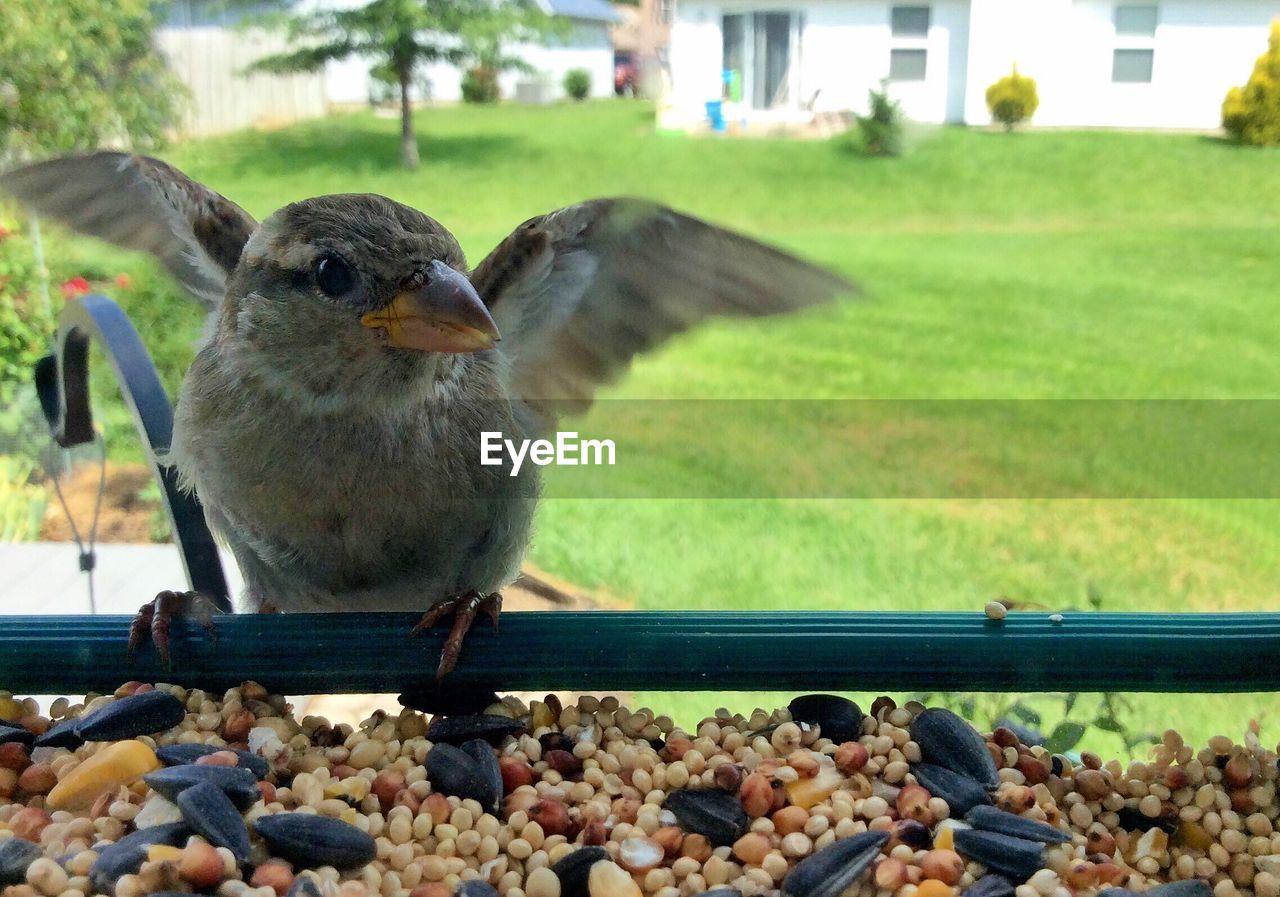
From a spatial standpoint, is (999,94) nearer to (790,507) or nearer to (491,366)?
(790,507)

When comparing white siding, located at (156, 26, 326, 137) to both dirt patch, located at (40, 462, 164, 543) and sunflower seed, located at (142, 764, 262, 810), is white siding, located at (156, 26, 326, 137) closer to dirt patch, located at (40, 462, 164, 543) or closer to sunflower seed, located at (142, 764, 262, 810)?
dirt patch, located at (40, 462, 164, 543)

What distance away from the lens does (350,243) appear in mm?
925

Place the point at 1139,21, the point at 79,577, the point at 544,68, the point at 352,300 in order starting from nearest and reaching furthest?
the point at 352,300 → the point at 79,577 → the point at 1139,21 → the point at 544,68

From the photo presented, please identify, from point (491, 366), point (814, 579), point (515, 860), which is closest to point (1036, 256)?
point (814, 579)

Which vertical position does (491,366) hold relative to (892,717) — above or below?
above

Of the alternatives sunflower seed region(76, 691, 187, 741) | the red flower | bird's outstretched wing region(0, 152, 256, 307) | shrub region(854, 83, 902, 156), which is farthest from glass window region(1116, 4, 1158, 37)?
sunflower seed region(76, 691, 187, 741)

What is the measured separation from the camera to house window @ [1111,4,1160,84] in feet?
19.3

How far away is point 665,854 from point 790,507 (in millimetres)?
3342

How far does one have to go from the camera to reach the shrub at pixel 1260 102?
5609 mm

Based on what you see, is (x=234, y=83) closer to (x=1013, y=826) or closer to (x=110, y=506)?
(x=110, y=506)

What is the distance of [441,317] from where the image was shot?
90 centimetres

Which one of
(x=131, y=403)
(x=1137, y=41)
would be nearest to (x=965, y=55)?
(x=1137, y=41)

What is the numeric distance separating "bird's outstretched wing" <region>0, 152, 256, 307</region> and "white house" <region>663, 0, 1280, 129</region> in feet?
16.5

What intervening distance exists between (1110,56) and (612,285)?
5.61 meters
